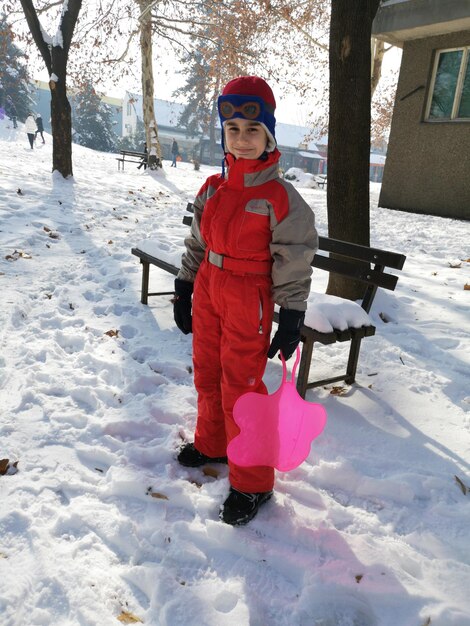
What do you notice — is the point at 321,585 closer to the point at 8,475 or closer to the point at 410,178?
the point at 8,475

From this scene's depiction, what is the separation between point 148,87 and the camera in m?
17.9

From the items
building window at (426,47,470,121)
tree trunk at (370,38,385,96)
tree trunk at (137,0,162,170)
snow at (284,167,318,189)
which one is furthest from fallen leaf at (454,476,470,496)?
snow at (284,167,318,189)

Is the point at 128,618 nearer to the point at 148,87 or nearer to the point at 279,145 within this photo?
the point at 148,87

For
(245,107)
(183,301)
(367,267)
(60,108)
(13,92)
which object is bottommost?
(183,301)

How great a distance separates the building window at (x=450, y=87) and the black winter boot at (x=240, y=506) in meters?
10.9

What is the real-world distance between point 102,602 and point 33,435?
1.12 m

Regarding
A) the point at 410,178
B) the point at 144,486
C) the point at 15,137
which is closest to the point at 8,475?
the point at 144,486

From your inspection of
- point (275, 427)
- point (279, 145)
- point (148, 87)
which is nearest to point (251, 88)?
point (275, 427)

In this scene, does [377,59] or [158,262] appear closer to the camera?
[158,262]

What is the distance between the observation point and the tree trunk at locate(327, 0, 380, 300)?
3.79m

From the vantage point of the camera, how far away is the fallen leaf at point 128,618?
1.59m

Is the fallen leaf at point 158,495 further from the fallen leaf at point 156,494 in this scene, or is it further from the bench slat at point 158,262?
the bench slat at point 158,262

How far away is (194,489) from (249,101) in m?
1.80

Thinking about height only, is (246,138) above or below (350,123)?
below
